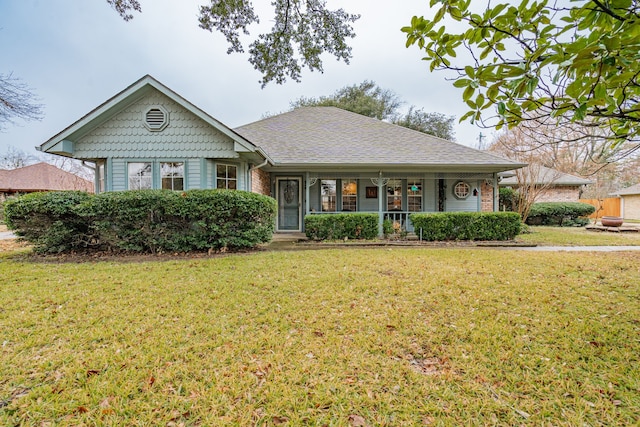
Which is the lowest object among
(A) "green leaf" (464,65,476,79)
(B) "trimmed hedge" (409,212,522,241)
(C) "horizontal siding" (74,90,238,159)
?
(B) "trimmed hedge" (409,212,522,241)

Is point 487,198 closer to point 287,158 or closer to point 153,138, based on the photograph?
point 287,158

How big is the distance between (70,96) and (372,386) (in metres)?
29.3

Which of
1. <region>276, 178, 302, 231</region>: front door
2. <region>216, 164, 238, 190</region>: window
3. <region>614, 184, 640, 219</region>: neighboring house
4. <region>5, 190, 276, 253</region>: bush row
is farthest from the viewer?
<region>614, 184, 640, 219</region>: neighboring house

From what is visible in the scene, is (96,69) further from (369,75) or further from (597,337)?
(597,337)

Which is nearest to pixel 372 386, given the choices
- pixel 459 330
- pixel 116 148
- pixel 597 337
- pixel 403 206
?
pixel 459 330

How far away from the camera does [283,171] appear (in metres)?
11.8

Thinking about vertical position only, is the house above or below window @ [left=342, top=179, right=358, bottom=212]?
above

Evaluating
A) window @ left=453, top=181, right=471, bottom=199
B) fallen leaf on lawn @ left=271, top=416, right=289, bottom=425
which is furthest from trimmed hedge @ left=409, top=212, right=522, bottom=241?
fallen leaf on lawn @ left=271, top=416, right=289, bottom=425

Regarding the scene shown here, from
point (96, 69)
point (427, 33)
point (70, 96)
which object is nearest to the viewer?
point (427, 33)

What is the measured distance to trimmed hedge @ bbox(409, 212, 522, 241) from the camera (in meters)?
9.48

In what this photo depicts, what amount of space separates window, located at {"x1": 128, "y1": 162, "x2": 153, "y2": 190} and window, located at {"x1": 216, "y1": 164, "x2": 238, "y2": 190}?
196 centimetres

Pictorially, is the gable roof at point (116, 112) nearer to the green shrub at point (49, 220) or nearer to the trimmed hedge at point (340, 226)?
the green shrub at point (49, 220)

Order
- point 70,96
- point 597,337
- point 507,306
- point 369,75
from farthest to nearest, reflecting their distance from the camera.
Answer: point 369,75, point 70,96, point 507,306, point 597,337

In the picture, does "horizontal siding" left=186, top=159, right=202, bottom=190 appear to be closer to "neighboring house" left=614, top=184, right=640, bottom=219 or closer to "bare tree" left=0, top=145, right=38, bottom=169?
"neighboring house" left=614, top=184, right=640, bottom=219
